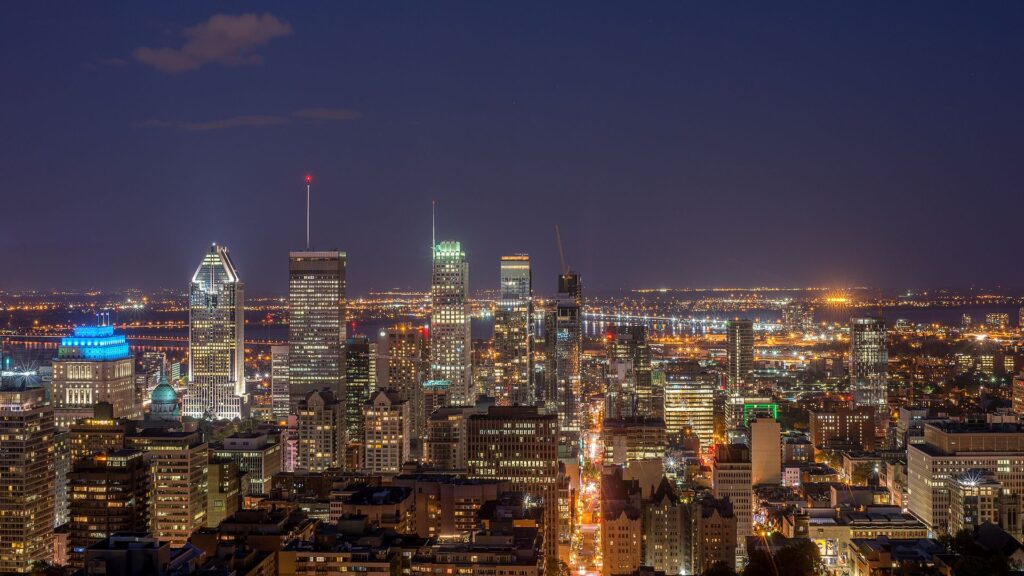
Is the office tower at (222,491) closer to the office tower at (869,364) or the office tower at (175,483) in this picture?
the office tower at (175,483)

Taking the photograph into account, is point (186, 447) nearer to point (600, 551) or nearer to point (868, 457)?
point (600, 551)

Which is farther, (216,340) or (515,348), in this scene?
(216,340)

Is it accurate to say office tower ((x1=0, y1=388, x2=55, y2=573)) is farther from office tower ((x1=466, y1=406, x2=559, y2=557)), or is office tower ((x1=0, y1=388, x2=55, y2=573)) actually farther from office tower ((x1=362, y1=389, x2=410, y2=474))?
office tower ((x1=362, y1=389, x2=410, y2=474))

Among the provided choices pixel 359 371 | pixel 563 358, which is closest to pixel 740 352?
pixel 563 358

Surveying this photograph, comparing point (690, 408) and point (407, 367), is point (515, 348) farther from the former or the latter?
point (690, 408)

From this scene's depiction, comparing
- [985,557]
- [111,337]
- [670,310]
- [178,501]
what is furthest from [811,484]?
[670,310]

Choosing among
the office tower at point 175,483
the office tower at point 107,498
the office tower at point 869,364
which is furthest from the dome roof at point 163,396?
the office tower at point 869,364
